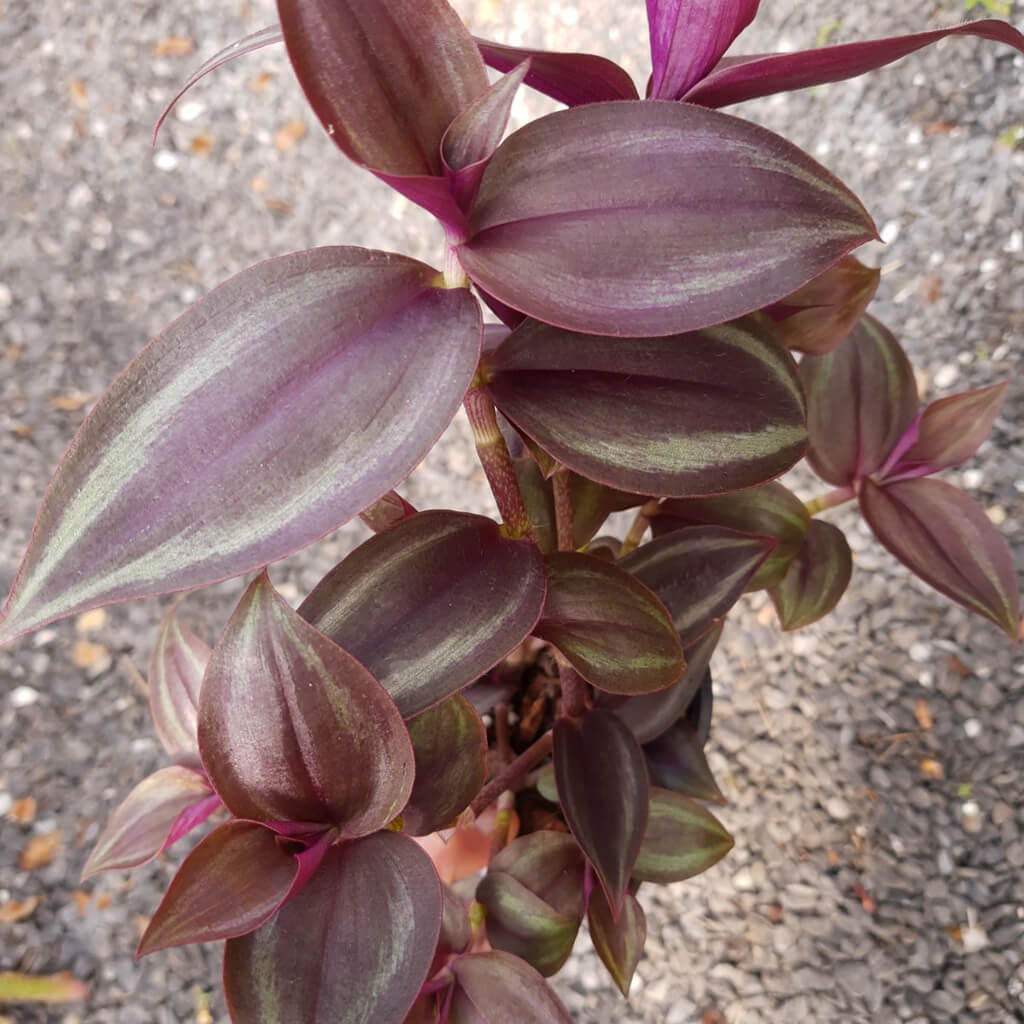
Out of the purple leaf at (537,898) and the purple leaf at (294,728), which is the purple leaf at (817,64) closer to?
the purple leaf at (294,728)

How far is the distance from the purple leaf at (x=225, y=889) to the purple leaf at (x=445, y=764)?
0.38 ft

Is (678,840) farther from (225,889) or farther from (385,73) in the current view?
(385,73)

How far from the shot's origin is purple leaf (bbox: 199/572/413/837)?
43 cm

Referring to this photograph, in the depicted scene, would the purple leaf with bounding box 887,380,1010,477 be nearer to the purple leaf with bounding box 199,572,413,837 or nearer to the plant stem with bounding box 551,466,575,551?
the plant stem with bounding box 551,466,575,551

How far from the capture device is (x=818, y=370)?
2.60 feet

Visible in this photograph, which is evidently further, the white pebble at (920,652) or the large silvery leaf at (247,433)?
the white pebble at (920,652)

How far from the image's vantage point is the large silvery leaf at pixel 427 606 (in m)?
0.47

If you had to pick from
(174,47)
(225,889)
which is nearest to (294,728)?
(225,889)

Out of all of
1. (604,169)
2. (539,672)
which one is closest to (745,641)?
(539,672)

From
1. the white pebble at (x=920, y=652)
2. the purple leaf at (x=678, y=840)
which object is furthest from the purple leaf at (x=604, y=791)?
the white pebble at (x=920, y=652)

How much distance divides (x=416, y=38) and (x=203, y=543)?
0.72 ft

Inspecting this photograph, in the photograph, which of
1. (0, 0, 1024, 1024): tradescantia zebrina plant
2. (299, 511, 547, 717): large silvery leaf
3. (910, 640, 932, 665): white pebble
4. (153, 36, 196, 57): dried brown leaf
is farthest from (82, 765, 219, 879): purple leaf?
(153, 36, 196, 57): dried brown leaf

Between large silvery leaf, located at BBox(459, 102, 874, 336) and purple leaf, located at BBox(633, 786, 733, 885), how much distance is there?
499 mm

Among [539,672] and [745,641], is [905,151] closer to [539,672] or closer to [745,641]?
[745,641]
